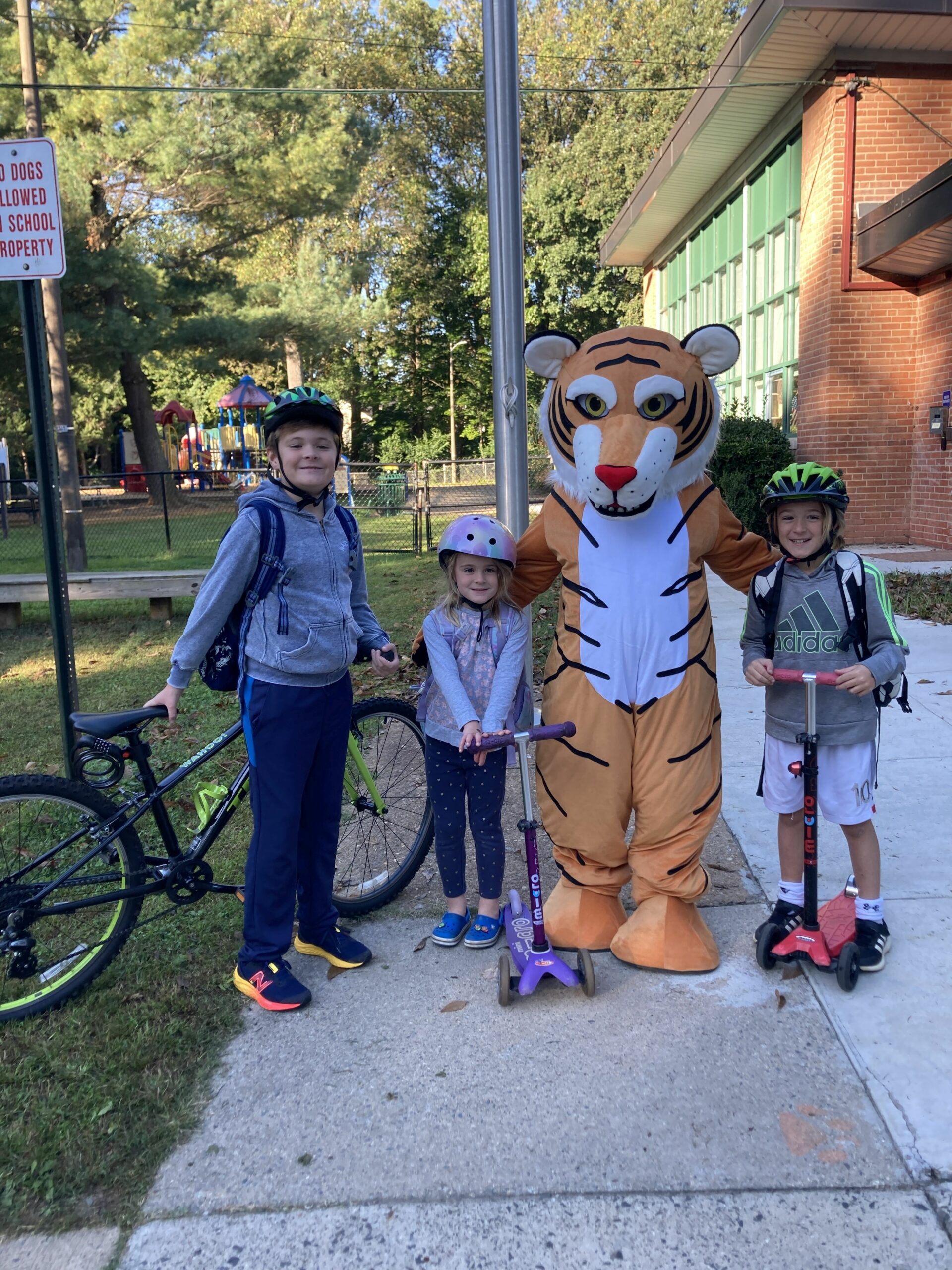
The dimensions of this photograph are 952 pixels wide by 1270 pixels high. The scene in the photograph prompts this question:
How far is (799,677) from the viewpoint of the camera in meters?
2.85

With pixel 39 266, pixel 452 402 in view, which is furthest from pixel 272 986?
pixel 452 402

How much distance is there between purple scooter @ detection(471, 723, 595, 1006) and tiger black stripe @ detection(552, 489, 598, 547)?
64 cm

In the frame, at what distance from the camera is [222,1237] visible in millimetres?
2143

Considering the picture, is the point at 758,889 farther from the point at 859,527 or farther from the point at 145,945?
the point at 859,527

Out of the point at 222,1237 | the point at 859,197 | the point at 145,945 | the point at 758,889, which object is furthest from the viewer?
the point at 859,197

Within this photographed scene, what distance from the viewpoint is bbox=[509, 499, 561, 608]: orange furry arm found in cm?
342

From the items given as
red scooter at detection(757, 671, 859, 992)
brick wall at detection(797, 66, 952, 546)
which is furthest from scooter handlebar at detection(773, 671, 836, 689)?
brick wall at detection(797, 66, 952, 546)

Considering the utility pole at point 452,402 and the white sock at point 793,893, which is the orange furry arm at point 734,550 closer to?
the white sock at point 793,893

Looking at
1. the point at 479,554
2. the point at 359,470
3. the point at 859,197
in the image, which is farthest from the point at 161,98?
the point at 479,554

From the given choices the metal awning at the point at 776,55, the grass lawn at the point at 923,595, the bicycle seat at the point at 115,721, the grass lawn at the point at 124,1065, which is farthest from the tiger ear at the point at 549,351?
the metal awning at the point at 776,55

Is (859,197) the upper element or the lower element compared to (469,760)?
upper

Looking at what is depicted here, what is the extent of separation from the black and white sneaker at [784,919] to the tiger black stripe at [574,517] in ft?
4.44

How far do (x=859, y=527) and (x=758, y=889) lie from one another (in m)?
9.08

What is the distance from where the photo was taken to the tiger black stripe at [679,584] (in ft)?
10.4
